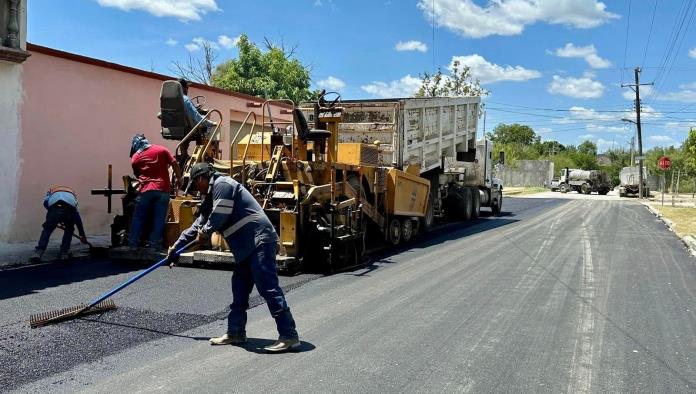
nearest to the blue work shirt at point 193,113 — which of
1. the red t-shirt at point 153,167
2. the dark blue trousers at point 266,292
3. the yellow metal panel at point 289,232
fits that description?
the red t-shirt at point 153,167

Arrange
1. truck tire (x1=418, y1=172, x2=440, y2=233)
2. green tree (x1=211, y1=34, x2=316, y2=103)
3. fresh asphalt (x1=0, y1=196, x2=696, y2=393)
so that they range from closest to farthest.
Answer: fresh asphalt (x1=0, y1=196, x2=696, y2=393)
truck tire (x1=418, y1=172, x2=440, y2=233)
green tree (x1=211, y1=34, x2=316, y2=103)

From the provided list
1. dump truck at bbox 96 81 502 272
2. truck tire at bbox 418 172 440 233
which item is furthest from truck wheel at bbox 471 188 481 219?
dump truck at bbox 96 81 502 272

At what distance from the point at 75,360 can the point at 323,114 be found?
628cm

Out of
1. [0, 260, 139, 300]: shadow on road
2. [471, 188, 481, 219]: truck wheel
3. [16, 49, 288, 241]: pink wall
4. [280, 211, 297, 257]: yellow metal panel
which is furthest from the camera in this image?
[471, 188, 481, 219]: truck wheel

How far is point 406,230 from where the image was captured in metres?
12.3

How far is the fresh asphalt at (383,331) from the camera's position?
440cm

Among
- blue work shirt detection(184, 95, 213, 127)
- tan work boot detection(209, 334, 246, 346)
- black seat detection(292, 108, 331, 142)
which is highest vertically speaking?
blue work shirt detection(184, 95, 213, 127)

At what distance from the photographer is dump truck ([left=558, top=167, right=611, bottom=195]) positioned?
169ft

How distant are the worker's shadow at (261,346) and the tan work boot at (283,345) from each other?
0.11 ft

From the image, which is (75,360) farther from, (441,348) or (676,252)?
(676,252)

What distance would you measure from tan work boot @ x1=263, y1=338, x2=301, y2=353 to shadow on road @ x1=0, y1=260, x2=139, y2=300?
3504 mm

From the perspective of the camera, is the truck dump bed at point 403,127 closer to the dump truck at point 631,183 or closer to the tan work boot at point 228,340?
the tan work boot at point 228,340

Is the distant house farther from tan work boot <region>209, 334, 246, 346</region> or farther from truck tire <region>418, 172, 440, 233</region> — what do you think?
tan work boot <region>209, 334, 246, 346</region>

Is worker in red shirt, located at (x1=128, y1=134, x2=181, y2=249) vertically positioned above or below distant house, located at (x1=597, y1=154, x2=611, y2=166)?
below
